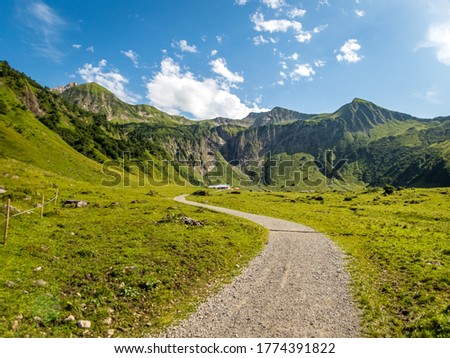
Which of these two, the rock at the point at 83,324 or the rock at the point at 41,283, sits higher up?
the rock at the point at 41,283

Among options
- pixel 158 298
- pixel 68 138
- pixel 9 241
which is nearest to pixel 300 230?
pixel 158 298

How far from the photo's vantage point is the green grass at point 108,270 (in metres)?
12.7

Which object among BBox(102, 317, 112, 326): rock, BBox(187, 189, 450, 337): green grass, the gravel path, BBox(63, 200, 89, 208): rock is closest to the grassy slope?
BBox(102, 317, 112, 326): rock

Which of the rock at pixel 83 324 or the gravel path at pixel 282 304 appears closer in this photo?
the rock at pixel 83 324

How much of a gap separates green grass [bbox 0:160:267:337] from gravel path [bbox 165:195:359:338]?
128 centimetres

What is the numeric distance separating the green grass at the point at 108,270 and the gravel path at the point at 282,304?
1.28 meters

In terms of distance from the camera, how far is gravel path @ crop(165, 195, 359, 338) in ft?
41.7

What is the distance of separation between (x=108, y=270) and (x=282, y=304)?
1120 cm

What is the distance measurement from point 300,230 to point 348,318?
24954mm

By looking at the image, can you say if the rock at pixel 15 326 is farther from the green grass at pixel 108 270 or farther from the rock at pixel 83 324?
the rock at pixel 83 324

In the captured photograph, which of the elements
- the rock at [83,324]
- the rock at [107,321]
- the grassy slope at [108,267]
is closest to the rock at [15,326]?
the grassy slope at [108,267]
